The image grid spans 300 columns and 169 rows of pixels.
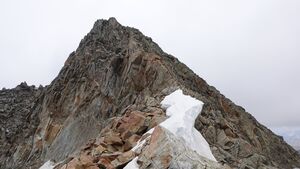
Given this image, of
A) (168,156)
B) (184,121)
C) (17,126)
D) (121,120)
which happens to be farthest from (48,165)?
(168,156)

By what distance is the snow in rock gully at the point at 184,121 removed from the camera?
2455cm

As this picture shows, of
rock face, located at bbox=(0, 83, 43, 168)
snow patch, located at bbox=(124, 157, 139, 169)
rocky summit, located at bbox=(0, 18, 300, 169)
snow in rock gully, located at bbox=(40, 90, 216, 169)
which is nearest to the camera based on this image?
snow patch, located at bbox=(124, 157, 139, 169)

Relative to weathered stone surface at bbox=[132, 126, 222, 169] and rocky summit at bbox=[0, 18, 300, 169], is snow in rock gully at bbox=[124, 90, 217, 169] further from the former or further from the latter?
weathered stone surface at bbox=[132, 126, 222, 169]

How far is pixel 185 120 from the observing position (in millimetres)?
27562

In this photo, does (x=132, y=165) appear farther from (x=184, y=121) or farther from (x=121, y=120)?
(x=121, y=120)

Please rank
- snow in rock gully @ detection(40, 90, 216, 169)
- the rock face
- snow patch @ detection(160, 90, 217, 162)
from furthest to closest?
1. the rock face
2. snow patch @ detection(160, 90, 217, 162)
3. snow in rock gully @ detection(40, 90, 216, 169)

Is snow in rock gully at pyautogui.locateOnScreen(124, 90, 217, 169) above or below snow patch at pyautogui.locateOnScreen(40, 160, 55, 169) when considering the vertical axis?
above

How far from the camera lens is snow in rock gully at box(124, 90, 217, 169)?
24.5 metres

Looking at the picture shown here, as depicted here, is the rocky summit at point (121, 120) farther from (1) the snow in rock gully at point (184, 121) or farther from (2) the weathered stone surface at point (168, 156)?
(1) the snow in rock gully at point (184, 121)

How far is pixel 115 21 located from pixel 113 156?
3466 centimetres

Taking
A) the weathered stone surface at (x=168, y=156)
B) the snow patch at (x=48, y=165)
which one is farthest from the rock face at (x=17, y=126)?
the weathered stone surface at (x=168, y=156)

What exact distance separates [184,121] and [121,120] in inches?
192

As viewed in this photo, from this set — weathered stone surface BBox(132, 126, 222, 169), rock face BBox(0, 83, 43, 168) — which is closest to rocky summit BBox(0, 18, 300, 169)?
weathered stone surface BBox(132, 126, 222, 169)

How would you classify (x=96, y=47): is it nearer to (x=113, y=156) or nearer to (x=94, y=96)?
(x=94, y=96)
